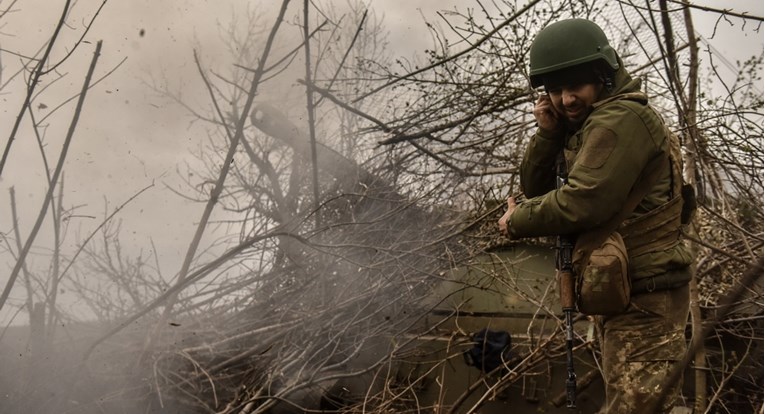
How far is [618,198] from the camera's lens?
6.98ft

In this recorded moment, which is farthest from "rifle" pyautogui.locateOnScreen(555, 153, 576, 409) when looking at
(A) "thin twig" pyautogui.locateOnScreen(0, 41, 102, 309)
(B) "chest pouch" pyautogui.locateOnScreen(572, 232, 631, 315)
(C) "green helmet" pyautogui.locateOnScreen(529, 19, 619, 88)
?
(A) "thin twig" pyautogui.locateOnScreen(0, 41, 102, 309)

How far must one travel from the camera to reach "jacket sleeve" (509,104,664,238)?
2107 mm

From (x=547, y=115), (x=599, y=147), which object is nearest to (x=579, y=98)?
(x=547, y=115)

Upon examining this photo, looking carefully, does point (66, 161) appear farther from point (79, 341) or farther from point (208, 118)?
point (79, 341)

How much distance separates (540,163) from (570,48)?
429 millimetres

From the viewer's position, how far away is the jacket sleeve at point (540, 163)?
8.09ft

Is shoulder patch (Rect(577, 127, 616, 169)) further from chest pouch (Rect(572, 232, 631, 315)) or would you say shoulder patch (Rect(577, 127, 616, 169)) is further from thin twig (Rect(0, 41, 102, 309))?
thin twig (Rect(0, 41, 102, 309))

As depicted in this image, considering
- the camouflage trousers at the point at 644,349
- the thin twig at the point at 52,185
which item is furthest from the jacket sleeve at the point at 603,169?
the thin twig at the point at 52,185

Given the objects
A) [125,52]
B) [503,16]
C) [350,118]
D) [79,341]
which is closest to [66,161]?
[125,52]

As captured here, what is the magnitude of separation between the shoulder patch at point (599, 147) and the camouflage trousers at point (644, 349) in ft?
1.59

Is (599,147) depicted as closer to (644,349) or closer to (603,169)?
(603,169)

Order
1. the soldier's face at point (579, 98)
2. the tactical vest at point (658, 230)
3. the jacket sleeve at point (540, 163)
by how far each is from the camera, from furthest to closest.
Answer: the jacket sleeve at point (540, 163), the soldier's face at point (579, 98), the tactical vest at point (658, 230)

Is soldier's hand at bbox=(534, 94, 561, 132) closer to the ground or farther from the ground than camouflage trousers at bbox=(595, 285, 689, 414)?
farther from the ground

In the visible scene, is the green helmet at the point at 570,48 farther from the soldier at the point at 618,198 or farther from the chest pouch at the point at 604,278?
the chest pouch at the point at 604,278
